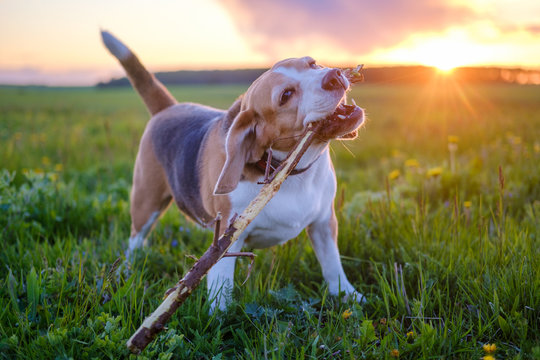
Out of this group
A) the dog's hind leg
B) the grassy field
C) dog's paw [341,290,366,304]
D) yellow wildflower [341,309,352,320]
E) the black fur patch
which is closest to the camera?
the grassy field

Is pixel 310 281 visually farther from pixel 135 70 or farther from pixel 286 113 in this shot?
pixel 135 70

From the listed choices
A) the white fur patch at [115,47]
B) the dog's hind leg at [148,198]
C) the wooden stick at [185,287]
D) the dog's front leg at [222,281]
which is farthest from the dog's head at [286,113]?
the white fur patch at [115,47]

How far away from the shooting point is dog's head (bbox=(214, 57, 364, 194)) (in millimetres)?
2232

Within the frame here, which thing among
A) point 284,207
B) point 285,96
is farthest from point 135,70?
point 284,207

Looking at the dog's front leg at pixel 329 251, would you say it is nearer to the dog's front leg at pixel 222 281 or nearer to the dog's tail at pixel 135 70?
the dog's front leg at pixel 222 281

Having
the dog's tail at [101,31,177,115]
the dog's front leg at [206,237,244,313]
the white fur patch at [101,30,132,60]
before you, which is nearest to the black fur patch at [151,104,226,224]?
the dog's tail at [101,31,177,115]

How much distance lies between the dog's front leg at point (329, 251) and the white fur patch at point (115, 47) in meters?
2.31

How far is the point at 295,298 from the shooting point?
2.54 m

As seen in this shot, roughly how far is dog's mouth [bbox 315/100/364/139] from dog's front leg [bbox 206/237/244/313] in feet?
2.72

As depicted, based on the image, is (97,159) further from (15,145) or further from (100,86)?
(100,86)

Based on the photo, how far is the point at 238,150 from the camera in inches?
90.1

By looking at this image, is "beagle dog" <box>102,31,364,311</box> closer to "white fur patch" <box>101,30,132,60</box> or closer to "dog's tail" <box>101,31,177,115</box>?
"dog's tail" <box>101,31,177,115</box>

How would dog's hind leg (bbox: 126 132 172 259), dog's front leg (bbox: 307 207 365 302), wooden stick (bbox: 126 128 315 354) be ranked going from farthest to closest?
dog's hind leg (bbox: 126 132 172 259), dog's front leg (bbox: 307 207 365 302), wooden stick (bbox: 126 128 315 354)

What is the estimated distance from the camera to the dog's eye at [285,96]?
7.73 feet
